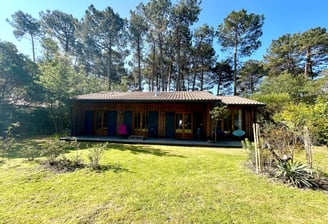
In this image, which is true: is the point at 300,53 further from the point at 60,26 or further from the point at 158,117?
the point at 60,26

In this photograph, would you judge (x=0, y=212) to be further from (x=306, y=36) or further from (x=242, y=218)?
(x=306, y=36)

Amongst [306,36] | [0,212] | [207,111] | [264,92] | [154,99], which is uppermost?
[306,36]

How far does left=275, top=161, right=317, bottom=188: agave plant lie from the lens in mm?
4230

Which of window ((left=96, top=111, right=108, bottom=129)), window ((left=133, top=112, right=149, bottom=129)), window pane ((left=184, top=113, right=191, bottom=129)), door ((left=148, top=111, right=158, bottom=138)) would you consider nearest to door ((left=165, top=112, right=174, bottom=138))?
door ((left=148, top=111, right=158, bottom=138))

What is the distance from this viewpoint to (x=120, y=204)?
331cm

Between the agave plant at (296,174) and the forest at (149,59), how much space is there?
9.65m

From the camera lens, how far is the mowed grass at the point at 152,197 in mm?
2914

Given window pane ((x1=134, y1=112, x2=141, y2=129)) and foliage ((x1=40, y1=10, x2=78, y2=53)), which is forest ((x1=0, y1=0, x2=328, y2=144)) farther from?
window pane ((x1=134, y1=112, x2=141, y2=129))

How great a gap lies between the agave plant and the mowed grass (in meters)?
0.36

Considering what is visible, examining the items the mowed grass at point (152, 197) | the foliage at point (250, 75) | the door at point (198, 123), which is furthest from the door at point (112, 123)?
the foliage at point (250, 75)

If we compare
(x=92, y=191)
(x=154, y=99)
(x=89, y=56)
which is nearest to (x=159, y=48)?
(x=89, y=56)

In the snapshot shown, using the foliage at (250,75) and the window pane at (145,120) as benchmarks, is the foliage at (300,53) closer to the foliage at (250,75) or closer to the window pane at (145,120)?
the foliage at (250,75)

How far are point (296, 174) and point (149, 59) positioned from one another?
71.8 feet

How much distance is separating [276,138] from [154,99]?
730cm
